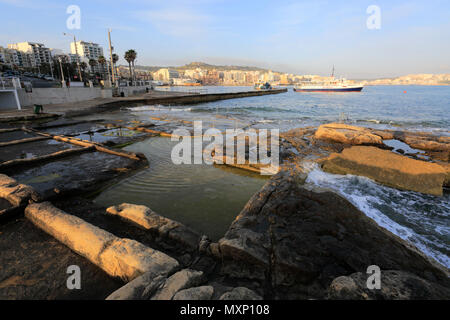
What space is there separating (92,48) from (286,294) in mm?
192051

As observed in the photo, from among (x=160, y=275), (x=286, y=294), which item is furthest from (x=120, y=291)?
(x=286, y=294)

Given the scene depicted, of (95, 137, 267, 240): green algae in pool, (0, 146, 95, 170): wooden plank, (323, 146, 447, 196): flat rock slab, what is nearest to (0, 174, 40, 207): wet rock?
(95, 137, 267, 240): green algae in pool

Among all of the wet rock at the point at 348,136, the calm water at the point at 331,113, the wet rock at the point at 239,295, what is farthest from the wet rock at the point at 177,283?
the calm water at the point at 331,113

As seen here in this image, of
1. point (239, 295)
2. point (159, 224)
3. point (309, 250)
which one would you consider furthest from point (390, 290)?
point (159, 224)

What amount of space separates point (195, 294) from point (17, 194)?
5.02m

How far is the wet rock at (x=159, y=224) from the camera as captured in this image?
153 inches

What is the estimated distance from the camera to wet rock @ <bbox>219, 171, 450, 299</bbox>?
10.1ft

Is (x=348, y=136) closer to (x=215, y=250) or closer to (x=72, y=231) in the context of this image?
(x=215, y=250)

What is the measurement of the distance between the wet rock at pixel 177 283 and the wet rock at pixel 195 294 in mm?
107

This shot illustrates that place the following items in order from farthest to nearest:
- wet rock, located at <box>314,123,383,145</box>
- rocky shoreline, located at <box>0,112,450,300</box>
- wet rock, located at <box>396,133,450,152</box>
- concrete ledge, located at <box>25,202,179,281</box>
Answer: wet rock, located at <box>314,123,383,145</box> < wet rock, located at <box>396,133,450,152</box> < concrete ledge, located at <box>25,202,179,281</box> < rocky shoreline, located at <box>0,112,450,300</box>

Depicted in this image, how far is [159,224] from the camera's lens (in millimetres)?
4215

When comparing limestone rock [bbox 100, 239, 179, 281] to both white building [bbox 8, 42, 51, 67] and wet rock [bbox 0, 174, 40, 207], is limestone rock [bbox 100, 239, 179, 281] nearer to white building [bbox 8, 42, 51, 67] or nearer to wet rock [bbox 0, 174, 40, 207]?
wet rock [bbox 0, 174, 40, 207]

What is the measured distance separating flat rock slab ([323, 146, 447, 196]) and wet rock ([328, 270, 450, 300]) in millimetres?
6005

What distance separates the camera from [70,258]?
3473 millimetres
